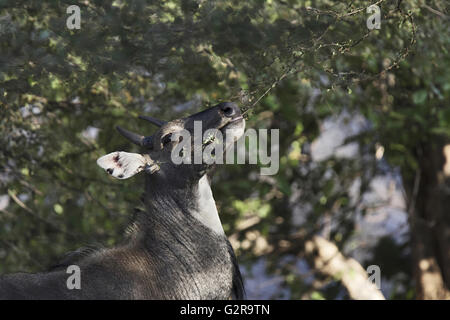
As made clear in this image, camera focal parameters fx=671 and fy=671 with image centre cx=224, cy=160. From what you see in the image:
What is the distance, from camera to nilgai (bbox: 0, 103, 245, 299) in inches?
155

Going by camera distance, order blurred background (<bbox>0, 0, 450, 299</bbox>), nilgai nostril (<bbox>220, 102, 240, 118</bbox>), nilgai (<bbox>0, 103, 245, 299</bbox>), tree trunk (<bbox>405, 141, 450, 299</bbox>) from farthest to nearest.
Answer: tree trunk (<bbox>405, 141, 450, 299</bbox>) < blurred background (<bbox>0, 0, 450, 299</bbox>) < nilgai nostril (<bbox>220, 102, 240, 118</bbox>) < nilgai (<bbox>0, 103, 245, 299</bbox>)

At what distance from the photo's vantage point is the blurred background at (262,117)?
485cm

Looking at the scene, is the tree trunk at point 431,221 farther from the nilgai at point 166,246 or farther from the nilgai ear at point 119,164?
the nilgai ear at point 119,164

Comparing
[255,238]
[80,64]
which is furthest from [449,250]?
[80,64]

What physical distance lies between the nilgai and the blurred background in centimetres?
22

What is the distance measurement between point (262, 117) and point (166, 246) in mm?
4124

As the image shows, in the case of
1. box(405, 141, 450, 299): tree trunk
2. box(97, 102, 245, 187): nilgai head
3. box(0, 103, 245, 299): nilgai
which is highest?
box(405, 141, 450, 299): tree trunk

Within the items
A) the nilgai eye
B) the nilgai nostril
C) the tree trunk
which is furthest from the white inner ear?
the tree trunk

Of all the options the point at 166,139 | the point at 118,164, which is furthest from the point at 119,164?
the point at 166,139

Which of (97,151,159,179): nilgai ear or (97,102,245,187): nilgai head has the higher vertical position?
(97,102,245,187): nilgai head

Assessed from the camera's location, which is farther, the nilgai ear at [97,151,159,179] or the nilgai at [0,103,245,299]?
the nilgai ear at [97,151,159,179]

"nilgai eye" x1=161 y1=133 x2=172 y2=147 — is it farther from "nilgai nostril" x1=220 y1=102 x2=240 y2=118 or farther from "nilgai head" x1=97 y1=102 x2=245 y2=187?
"nilgai nostril" x1=220 y1=102 x2=240 y2=118

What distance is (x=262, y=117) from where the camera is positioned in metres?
8.14

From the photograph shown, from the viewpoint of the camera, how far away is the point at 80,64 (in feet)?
15.9
